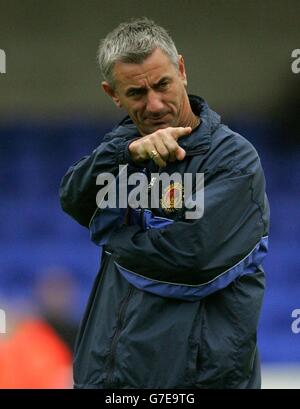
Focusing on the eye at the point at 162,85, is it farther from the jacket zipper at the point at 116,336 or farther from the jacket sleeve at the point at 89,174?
the jacket zipper at the point at 116,336

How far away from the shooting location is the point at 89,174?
5.54ft

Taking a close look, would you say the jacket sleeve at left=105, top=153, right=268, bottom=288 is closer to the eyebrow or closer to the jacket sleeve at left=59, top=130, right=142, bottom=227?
the jacket sleeve at left=59, top=130, right=142, bottom=227

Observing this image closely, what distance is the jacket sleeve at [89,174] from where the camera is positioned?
66.2 inches

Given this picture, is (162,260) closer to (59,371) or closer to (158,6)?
(59,371)

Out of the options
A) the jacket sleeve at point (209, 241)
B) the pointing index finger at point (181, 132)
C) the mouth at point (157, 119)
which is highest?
the mouth at point (157, 119)

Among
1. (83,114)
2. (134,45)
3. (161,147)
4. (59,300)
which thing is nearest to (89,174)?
(161,147)

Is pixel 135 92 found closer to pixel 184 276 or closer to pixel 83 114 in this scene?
pixel 184 276

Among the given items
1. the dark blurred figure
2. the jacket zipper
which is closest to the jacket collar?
the jacket zipper

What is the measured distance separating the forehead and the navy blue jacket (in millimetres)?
127

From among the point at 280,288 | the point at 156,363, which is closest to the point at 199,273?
the point at 156,363

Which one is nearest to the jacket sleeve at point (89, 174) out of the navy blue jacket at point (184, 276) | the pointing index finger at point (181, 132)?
the navy blue jacket at point (184, 276)

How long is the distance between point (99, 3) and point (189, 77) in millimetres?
578

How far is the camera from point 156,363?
1.61 m

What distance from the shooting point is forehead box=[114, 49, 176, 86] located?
1.71 m
